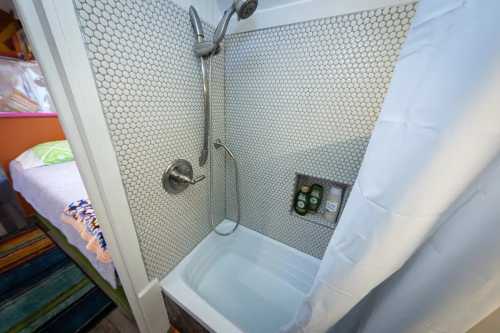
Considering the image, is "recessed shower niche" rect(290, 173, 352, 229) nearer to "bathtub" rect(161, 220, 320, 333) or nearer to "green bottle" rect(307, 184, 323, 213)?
"green bottle" rect(307, 184, 323, 213)

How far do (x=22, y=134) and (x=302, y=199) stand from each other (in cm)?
284

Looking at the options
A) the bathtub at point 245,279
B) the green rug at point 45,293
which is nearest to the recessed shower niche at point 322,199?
the bathtub at point 245,279

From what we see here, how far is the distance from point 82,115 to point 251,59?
0.72 metres

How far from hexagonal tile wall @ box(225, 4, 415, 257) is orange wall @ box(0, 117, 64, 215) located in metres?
2.31

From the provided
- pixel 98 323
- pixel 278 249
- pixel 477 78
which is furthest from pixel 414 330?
pixel 98 323

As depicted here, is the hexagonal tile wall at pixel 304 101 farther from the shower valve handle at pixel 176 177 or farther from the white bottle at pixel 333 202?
the shower valve handle at pixel 176 177

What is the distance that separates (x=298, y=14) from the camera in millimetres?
668

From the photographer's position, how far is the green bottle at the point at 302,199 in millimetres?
945

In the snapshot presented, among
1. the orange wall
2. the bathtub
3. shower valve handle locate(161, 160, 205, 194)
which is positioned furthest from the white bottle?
the orange wall

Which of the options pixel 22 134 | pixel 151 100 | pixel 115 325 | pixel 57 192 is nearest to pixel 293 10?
pixel 151 100

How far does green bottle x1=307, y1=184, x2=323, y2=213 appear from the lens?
36.6 inches

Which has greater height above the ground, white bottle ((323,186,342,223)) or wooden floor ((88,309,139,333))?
white bottle ((323,186,342,223))

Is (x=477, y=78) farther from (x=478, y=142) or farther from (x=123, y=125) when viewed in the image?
(x=123, y=125)

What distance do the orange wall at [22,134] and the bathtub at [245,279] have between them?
2194 mm
